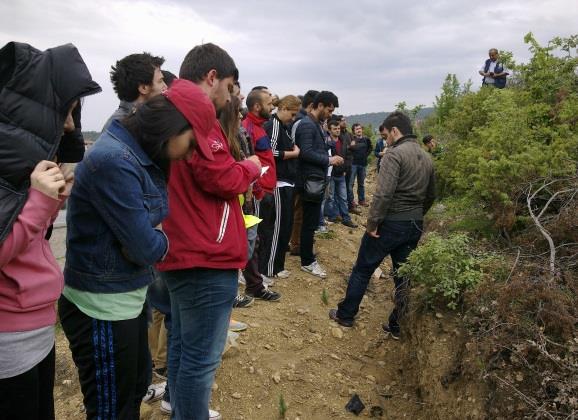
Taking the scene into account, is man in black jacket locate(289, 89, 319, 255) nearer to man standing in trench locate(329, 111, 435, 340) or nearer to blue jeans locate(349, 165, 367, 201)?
man standing in trench locate(329, 111, 435, 340)

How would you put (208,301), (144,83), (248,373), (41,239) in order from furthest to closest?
(248,373) → (144,83) → (208,301) → (41,239)

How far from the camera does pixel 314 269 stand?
→ 19.4 ft

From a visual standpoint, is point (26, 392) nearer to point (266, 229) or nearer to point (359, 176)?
point (266, 229)

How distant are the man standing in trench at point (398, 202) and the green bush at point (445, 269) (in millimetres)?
395

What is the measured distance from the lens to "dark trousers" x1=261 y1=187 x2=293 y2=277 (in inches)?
199

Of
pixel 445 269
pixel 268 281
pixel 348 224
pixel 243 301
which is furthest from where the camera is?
pixel 348 224

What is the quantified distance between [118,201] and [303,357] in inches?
114

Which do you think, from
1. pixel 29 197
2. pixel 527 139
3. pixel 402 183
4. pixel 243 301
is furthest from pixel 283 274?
pixel 29 197

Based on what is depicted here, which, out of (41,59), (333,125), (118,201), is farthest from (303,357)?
(333,125)

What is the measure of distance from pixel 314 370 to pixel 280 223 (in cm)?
184

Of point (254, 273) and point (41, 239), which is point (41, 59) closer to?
point (41, 239)

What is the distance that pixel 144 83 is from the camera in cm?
299

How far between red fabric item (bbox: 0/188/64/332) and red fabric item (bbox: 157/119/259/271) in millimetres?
608

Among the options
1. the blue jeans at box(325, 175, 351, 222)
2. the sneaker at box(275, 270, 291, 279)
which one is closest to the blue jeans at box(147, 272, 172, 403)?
the sneaker at box(275, 270, 291, 279)
